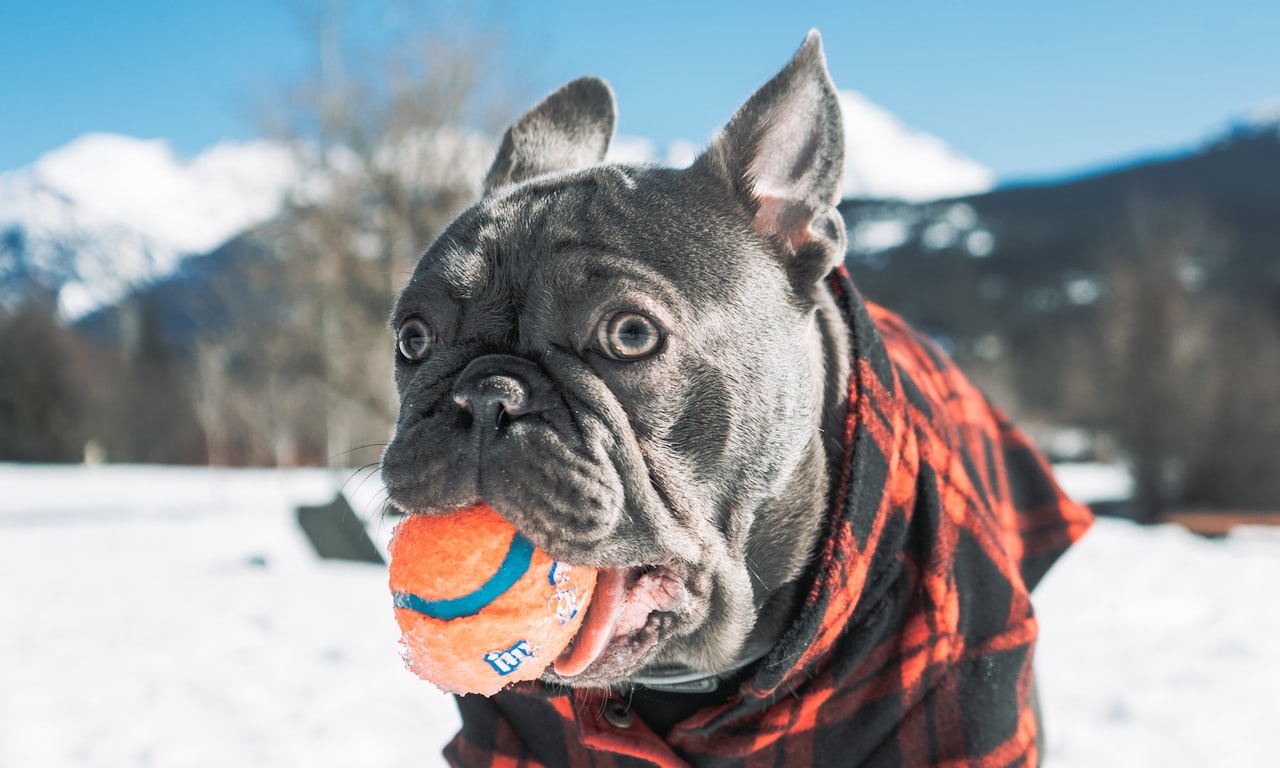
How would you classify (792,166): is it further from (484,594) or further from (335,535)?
(335,535)

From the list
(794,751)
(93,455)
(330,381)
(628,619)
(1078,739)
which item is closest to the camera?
(628,619)

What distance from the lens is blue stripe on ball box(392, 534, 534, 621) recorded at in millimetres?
1738

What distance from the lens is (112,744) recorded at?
415 centimetres

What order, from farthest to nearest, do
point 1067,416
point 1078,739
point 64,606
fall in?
point 1067,416, point 64,606, point 1078,739

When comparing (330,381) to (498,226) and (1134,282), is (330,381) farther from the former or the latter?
(1134,282)

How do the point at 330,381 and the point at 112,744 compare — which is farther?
the point at 330,381

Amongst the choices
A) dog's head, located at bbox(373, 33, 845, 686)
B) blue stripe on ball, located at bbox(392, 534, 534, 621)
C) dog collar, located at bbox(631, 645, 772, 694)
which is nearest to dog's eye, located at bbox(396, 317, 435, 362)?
dog's head, located at bbox(373, 33, 845, 686)

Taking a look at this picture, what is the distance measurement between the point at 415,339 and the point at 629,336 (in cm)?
54

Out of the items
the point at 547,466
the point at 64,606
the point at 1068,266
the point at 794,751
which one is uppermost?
the point at 547,466

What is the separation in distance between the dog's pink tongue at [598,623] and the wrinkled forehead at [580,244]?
24.0 inches

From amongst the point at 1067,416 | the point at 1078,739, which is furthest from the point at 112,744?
the point at 1067,416

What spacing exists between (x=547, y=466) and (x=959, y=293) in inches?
2474

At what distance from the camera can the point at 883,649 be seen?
2244mm

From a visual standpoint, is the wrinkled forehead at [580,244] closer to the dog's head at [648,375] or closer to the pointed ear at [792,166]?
the dog's head at [648,375]
